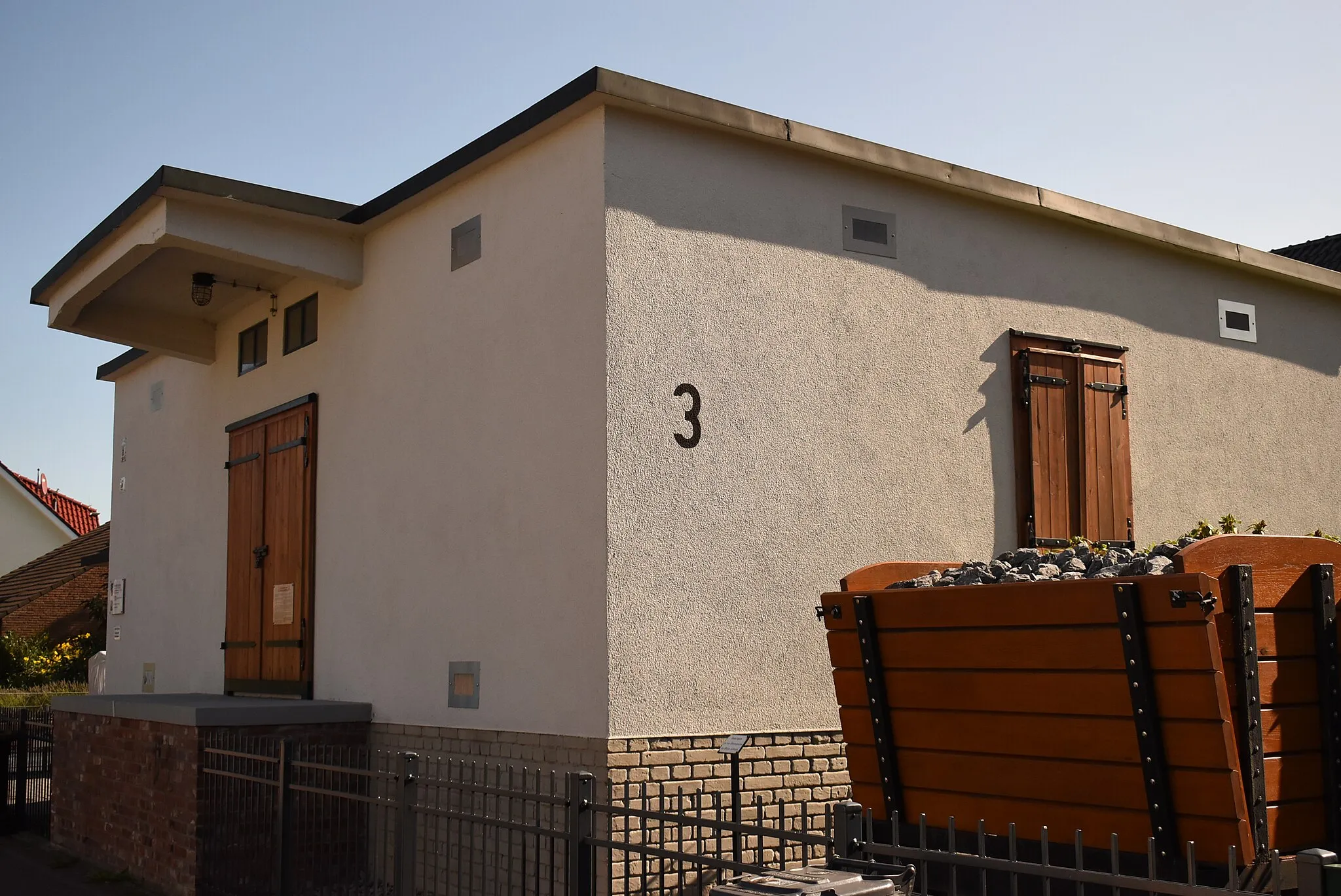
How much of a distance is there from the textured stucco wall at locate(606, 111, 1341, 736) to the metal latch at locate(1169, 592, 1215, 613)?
3.60 metres

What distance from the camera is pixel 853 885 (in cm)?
356

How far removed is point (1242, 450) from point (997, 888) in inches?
287

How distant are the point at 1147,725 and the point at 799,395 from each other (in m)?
4.14

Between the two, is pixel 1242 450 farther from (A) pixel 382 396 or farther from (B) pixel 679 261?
(A) pixel 382 396

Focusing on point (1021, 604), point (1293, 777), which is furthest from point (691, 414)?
point (1293, 777)

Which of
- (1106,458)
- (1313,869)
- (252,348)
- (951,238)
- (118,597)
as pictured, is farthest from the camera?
(118,597)

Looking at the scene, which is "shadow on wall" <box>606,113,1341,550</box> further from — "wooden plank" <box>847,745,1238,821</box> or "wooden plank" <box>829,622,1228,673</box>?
"wooden plank" <box>847,745,1238,821</box>

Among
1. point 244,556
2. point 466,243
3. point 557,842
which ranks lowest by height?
point 557,842

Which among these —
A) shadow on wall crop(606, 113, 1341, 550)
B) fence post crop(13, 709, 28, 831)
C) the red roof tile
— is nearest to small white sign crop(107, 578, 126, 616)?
fence post crop(13, 709, 28, 831)

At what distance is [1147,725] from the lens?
13.9 ft

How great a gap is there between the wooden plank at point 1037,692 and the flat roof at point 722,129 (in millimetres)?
3730

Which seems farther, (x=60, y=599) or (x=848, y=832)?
(x=60, y=599)

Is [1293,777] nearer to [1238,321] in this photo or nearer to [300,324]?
[1238,321]

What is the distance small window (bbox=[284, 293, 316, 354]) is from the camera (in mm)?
10641
